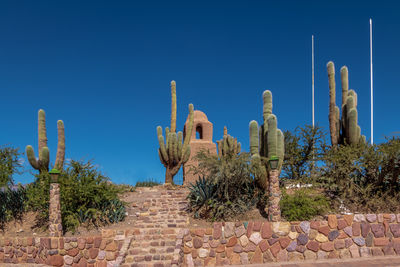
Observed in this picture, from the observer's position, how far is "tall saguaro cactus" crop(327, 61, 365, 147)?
1761 cm

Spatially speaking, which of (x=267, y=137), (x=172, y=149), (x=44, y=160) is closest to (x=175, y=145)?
(x=172, y=149)

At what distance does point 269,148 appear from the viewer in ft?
45.5

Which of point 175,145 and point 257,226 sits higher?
point 175,145

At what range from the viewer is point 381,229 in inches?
492

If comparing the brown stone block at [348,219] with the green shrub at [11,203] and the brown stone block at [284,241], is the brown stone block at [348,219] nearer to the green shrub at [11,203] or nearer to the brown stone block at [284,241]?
the brown stone block at [284,241]

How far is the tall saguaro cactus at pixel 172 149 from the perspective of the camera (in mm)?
21359

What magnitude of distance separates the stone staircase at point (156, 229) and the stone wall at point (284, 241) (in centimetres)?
77

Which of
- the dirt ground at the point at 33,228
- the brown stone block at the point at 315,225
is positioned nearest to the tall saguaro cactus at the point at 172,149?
the dirt ground at the point at 33,228

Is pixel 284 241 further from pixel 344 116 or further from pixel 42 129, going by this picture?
pixel 42 129

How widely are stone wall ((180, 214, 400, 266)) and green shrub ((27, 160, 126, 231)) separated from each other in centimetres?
391

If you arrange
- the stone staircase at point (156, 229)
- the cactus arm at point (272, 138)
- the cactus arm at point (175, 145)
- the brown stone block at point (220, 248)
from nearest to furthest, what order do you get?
the stone staircase at point (156, 229) < the brown stone block at point (220, 248) < the cactus arm at point (272, 138) < the cactus arm at point (175, 145)

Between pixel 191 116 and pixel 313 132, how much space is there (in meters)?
7.82

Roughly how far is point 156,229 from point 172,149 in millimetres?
8897

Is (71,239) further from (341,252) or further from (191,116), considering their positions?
(191,116)
